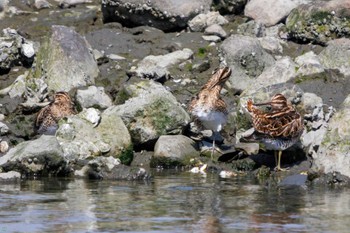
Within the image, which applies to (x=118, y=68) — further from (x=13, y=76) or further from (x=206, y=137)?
(x=206, y=137)

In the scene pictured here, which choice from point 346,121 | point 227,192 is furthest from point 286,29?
point 227,192

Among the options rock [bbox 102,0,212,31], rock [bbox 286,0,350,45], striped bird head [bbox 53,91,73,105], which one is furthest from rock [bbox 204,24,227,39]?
striped bird head [bbox 53,91,73,105]

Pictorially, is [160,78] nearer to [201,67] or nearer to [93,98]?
[201,67]

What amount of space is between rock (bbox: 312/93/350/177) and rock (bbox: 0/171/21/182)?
466cm

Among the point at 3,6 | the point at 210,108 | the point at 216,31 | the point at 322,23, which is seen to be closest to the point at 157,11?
the point at 216,31

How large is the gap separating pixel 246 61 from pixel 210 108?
3.17m

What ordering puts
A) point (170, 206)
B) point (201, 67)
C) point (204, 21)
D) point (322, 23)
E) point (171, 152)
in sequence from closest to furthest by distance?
point (170, 206), point (171, 152), point (201, 67), point (322, 23), point (204, 21)

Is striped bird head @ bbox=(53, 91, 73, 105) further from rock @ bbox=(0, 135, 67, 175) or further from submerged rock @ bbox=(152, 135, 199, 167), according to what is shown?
rock @ bbox=(0, 135, 67, 175)

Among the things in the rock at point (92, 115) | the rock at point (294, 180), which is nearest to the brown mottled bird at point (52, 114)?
the rock at point (92, 115)

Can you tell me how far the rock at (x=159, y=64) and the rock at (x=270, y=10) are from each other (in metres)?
2.32

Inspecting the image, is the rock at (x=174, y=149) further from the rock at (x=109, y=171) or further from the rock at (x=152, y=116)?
the rock at (x=109, y=171)

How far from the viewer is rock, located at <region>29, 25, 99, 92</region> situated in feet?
71.6

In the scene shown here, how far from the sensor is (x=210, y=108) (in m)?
18.6

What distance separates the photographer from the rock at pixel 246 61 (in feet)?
70.2
